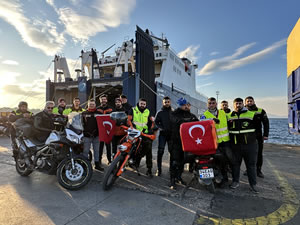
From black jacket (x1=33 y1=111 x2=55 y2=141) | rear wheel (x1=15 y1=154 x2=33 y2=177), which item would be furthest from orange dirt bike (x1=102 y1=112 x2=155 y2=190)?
rear wheel (x1=15 y1=154 x2=33 y2=177)

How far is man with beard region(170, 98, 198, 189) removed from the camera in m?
3.18

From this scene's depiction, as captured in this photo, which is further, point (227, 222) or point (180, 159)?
point (180, 159)

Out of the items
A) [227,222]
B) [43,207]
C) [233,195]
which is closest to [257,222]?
[227,222]

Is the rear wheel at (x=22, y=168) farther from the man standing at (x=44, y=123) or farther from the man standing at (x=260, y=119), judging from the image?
the man standing at (x=260, y=119)

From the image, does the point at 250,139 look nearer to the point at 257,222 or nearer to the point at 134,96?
the point at 257,222

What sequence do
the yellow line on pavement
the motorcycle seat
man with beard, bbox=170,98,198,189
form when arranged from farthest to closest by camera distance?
the motorcycle seat < man with beard, bbox=170,98,198,189 < the yellow line on pavement

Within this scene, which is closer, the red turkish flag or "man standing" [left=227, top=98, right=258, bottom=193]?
"man standing" [left=227, top=98, right=258, bottom=193]

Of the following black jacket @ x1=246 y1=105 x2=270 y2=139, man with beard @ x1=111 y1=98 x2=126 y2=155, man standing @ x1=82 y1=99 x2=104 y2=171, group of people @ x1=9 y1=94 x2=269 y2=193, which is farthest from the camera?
man with beard @ x1=111 y1=98 x2=126 y2=155

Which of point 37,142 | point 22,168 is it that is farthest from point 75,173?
point 22,168

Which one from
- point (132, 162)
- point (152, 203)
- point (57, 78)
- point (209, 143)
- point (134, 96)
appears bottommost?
point (152, 203)

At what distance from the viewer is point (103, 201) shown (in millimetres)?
2594

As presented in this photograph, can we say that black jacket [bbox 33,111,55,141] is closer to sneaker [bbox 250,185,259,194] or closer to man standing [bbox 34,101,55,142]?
man standing [bbox 34,101,55,142]

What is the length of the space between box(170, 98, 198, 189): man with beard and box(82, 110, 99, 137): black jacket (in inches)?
71.2

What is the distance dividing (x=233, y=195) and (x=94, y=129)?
295 centimetres
